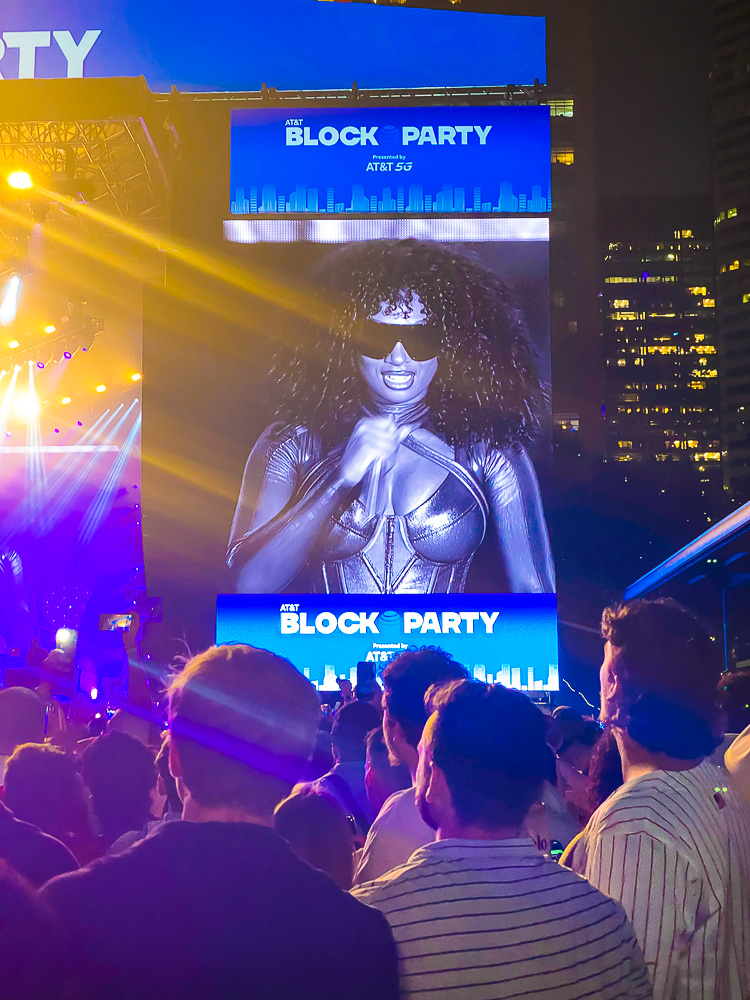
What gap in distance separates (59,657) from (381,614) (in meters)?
4.72

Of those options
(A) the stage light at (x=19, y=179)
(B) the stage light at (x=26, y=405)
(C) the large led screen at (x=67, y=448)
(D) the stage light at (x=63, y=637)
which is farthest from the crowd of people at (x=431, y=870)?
(B) the stage light at (x=26, y=405)

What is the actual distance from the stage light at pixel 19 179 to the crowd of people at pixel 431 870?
360 inches

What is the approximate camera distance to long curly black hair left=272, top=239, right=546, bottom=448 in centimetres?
1083

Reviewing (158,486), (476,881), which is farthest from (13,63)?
(476,881)

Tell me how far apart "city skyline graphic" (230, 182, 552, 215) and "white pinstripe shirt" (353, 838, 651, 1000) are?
416 inches

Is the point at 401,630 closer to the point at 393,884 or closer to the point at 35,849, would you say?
the point at 35,849

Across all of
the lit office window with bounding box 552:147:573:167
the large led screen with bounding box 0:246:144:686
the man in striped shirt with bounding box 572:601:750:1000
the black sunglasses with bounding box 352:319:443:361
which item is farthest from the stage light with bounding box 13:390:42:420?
the man in striped shirt with bounding box 572:601:750:1000

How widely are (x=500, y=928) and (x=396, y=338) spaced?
9899mm

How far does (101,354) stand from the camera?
12.8 metres

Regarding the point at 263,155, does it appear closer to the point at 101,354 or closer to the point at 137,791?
the point at 101,354

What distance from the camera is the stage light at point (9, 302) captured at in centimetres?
1195

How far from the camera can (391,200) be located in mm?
11258

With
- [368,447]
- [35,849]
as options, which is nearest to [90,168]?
[368,447]

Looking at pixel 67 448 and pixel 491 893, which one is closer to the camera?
pixel 491 893
